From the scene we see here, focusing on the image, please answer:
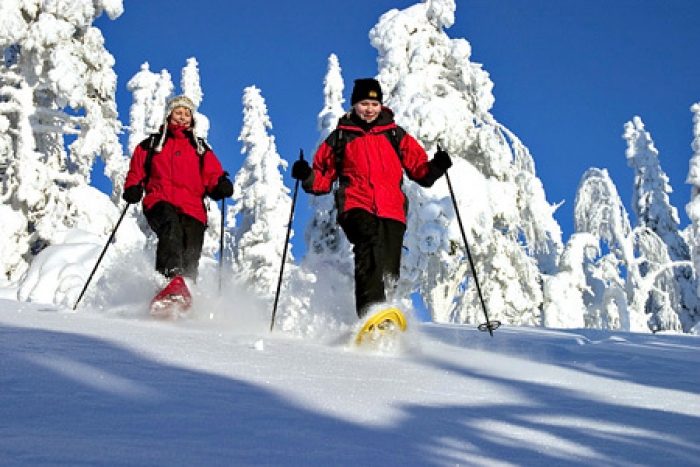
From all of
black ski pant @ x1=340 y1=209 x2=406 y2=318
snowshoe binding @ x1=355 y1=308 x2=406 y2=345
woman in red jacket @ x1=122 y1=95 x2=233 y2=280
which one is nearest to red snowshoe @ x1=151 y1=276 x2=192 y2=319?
woman in red jacket @ x1=122 y1=95 x2=233 y2=280

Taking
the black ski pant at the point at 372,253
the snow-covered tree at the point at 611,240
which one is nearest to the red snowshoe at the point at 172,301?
the black ski pant at the point at 372,253

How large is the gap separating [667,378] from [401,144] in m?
2.60

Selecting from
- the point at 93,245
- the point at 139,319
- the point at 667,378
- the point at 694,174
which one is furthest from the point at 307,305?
the point at 694,174

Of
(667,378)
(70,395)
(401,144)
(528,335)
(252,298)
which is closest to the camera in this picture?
(70,395)

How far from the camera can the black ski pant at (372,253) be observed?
4.84m

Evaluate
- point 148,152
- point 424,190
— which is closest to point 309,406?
point 148,152

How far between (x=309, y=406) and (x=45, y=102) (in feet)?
66.4

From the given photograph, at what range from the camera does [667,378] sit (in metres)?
3.86

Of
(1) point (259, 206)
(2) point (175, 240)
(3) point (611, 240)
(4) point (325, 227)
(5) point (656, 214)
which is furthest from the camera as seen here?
(5) point (656, 214)

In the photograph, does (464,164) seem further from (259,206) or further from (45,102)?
(259,206)

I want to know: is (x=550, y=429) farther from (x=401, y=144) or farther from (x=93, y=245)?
(x=93, y=245)

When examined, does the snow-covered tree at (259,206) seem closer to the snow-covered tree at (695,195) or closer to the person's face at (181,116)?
the snow-covered tree at (695,195)

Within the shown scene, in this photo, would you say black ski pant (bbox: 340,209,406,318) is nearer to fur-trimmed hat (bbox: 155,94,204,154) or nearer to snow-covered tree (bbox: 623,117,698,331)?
fur-trimmed hat (bbox: 155,94,204,154)

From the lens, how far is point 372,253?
16.2 ft
